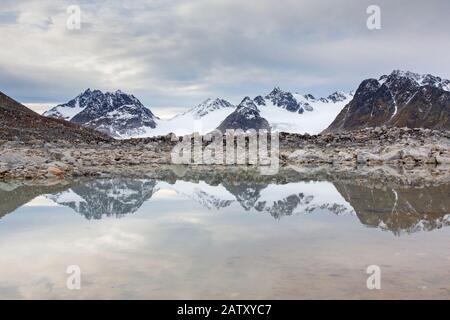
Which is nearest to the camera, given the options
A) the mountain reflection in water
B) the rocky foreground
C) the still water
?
the still water

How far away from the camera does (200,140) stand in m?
36.8

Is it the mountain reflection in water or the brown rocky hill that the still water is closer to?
the mountain reflection in water

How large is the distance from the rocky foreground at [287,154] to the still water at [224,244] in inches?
212

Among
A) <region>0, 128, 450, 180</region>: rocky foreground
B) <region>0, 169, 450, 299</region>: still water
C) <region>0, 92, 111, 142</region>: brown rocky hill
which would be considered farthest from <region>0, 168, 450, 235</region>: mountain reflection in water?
<region>0, 92, 111, 142</region>: brown rocky hill

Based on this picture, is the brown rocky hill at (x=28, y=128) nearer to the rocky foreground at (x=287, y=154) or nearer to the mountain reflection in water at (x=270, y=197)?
the rocky foreground at (x=287, y=154)

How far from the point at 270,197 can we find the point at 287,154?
15.2 m

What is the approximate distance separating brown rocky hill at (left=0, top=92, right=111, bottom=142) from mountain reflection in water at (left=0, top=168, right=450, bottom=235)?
2202cm

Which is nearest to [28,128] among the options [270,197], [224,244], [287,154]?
[287,154]

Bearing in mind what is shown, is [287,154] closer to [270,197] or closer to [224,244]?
[270,197]

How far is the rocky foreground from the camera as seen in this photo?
1827cm

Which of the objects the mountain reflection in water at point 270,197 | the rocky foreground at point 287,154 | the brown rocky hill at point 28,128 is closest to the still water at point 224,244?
the mountain reflection in water at point 270,197

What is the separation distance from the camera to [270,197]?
484 inches
